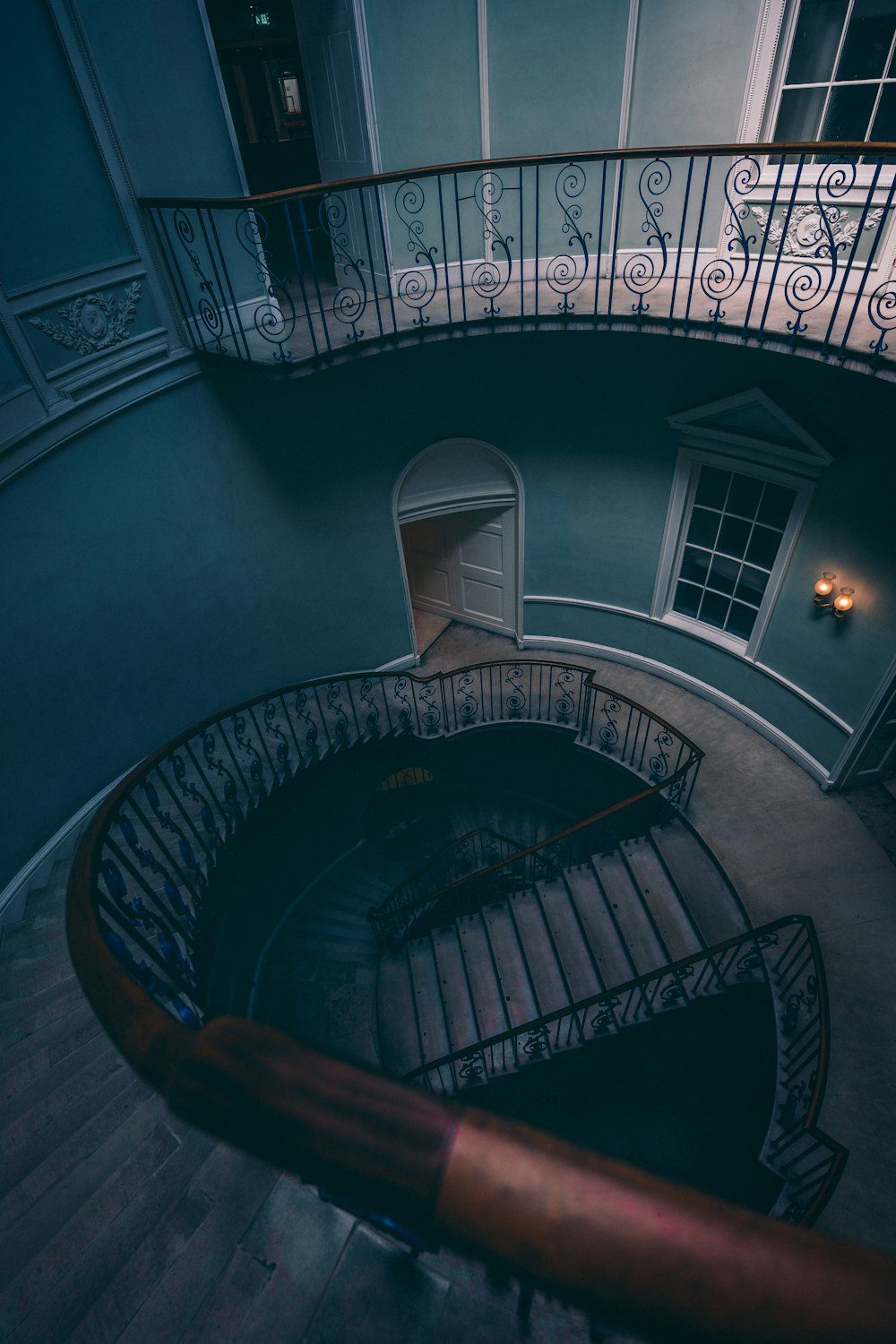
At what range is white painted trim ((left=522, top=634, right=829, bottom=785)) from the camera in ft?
21.9

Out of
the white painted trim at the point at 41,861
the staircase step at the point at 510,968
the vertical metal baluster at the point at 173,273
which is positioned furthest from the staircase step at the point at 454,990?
the vertical metal baluster at the point at 173,273

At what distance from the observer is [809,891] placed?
5648mm

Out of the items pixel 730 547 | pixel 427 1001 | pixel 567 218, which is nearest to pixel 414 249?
pixel 567 218

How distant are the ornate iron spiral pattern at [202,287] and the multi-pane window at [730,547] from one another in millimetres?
4633

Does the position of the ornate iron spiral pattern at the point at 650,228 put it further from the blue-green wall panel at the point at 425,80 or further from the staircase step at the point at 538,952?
the staircase step at the point at 538,952

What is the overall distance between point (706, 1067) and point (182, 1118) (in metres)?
7.05

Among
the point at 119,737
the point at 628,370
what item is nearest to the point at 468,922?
the point at 119,737

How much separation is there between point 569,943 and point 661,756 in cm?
217

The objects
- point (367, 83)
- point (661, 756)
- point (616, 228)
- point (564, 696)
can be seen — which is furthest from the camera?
point (564, 696)

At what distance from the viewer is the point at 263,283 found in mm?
5523

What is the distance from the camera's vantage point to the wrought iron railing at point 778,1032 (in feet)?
13.3

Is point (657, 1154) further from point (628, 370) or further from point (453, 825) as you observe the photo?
point (628, 370)

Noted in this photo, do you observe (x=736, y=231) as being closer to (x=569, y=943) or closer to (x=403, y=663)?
(x=403, y=663)

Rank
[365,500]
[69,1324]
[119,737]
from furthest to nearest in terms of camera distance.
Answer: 1. [365,500]
2. [119,737]
3. [69,1324]
